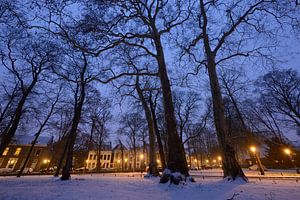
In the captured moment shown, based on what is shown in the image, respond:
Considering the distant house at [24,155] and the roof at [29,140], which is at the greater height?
the roof at [29,140]

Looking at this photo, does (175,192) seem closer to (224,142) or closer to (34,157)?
(224,142)

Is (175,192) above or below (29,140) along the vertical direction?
below

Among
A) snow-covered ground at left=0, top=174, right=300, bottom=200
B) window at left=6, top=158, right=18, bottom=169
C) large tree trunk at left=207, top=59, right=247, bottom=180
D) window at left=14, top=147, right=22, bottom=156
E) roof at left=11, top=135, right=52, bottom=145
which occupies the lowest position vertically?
snow-covered ground at left=0, top=174, right=300, bottom=200

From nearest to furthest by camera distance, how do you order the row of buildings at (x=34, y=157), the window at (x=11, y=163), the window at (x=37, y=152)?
1. the row of buildings at (x=34, y=157)
2. the window at (x=11, y=163)
3. the window at (x=37, y=152)

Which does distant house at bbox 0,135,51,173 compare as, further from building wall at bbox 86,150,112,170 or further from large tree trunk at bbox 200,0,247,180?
large tree trunk at bbox 200,0,247,180

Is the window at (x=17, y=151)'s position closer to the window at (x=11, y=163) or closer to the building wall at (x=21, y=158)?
the building wall at (x=21, y=158)

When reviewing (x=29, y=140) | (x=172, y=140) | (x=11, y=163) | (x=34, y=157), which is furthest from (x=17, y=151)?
(x=172, y=140)

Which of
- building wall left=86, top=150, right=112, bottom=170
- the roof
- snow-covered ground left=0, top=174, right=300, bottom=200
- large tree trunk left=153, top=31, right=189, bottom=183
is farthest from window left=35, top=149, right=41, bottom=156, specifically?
large tree trunk left=153, top=31, right=189, bottom=183

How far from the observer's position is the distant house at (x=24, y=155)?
47.0 m

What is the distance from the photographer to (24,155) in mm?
50062

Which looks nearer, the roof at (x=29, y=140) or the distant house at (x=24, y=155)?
the distant house at (x=24, y=155)

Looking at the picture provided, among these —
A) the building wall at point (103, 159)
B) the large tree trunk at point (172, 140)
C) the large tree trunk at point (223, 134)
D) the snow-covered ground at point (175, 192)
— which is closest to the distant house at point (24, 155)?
the building wall at point (103, 159)

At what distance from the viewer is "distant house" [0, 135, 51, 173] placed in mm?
47041

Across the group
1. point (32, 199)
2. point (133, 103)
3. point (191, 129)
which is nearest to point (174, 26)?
point (133, 103)
